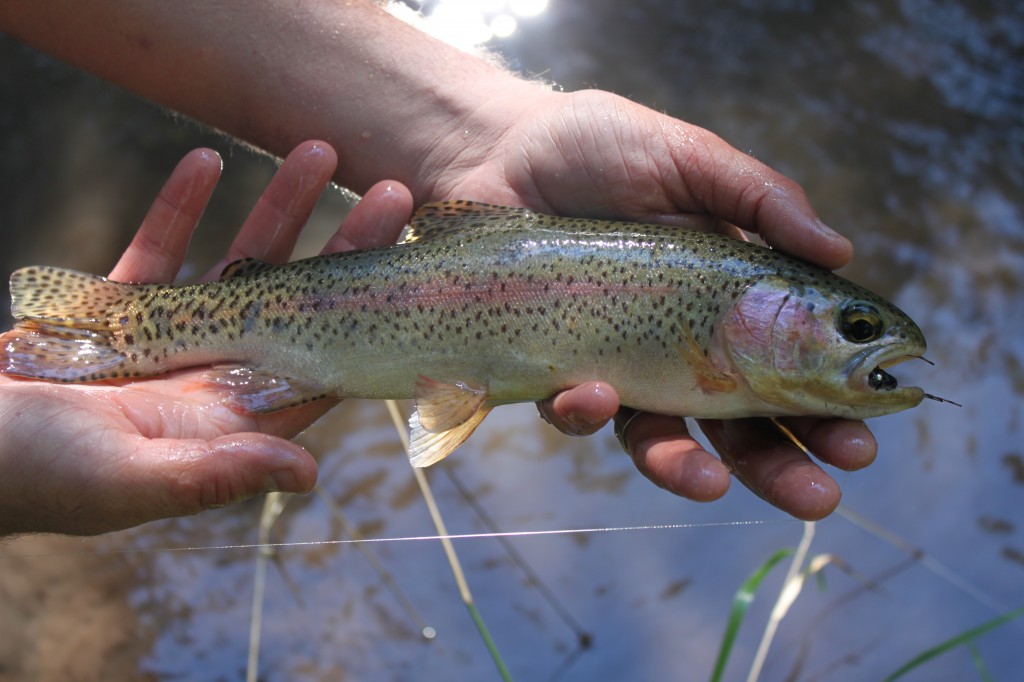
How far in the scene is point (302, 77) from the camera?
432 cm

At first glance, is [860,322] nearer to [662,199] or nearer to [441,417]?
[662,199]

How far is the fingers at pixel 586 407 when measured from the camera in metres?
2.99

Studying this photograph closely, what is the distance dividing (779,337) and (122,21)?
10.8 feet

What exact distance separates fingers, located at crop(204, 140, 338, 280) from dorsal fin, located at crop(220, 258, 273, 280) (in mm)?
395

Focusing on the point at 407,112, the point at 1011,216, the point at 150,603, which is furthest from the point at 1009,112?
the point at 150,603

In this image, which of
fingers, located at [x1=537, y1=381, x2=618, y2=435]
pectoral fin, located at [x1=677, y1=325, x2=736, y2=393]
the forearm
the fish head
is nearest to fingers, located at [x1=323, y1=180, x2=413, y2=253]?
the forearm

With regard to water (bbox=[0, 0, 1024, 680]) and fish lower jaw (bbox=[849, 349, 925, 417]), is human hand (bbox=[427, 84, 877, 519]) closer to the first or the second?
fish lower jaw (bbox=[849, 349, 925, 417])

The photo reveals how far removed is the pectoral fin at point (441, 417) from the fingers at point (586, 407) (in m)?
0.31

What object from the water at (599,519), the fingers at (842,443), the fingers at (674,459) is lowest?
the water at (599,519)

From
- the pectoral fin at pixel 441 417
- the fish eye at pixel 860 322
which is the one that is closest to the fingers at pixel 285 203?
the pectoral fin at pixel 441 417

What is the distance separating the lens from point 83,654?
443cm

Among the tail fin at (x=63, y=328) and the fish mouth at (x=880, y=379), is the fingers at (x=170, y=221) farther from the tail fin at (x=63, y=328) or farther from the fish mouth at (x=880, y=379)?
the fish mouth at (x=880, y=379)

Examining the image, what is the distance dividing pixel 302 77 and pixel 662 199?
191 cm

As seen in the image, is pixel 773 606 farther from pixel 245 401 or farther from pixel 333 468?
pixel 245 401
